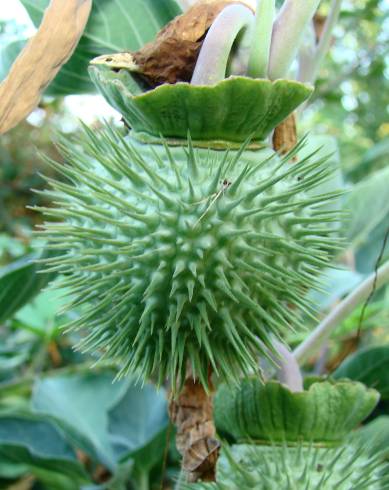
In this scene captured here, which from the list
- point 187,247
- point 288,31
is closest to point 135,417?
point 187,247

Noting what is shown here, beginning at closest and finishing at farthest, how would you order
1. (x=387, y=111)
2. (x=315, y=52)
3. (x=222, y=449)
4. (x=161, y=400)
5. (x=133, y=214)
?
(x=133, y=214) < (x=222, y=449) < (x=315, y=52) < (x=161, y=400) < (x=387, y=111)

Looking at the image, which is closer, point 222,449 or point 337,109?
point 222,449

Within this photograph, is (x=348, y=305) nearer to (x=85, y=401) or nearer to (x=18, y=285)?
(x=18, y=285)

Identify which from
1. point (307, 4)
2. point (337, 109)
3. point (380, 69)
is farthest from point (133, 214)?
point (337, 109)

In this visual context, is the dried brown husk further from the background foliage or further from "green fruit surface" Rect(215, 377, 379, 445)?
"green fruit surface" Rect(215, 377, 379, 445)

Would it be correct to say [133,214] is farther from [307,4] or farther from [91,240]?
[307,4]

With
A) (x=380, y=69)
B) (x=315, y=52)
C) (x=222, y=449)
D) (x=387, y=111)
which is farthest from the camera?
(x=387, y=111)

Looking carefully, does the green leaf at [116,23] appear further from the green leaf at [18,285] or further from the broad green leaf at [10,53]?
the green leaf at [18,285]

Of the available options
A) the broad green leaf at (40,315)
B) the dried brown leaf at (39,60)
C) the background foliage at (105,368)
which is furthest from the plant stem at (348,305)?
the broad green leaf at (40,315)
